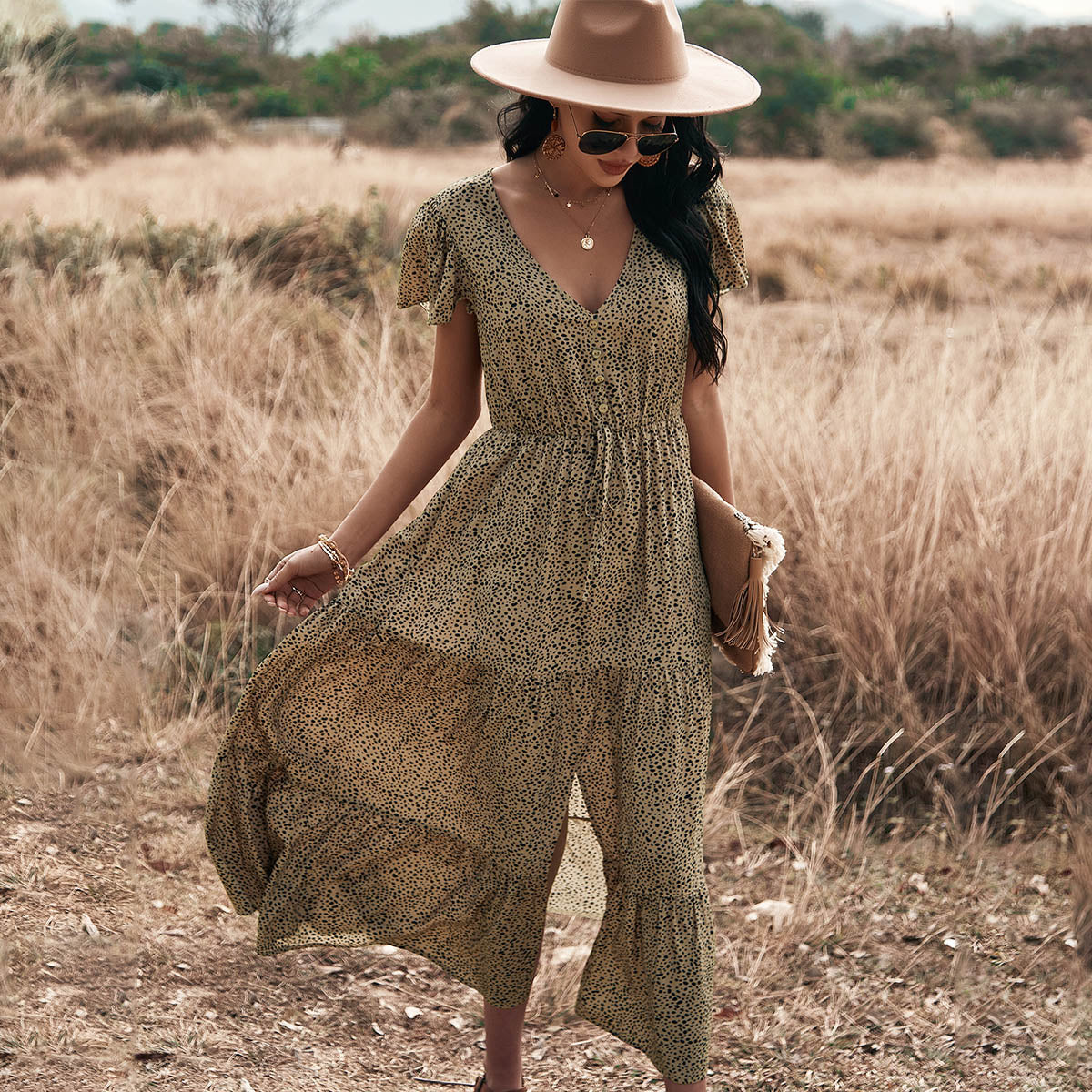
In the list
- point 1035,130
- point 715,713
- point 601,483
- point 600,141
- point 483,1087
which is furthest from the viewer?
point 1035,130

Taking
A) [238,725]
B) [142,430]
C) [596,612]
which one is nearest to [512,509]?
[596,612]

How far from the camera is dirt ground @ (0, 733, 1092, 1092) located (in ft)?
7.47

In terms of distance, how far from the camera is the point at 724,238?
1.85 m

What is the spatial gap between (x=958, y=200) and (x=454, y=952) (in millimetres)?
11112

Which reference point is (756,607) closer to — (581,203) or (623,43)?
(581,203)

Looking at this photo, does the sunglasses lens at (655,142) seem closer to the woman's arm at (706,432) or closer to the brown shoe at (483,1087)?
the woman's arm at (706,432)

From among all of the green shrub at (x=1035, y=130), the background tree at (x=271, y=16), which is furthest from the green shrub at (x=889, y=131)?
the background tree at (x=271, y=16)

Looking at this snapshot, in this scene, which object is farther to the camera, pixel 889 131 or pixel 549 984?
pixel 889 131

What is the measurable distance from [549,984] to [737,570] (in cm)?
115

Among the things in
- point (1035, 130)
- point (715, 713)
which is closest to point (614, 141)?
point (715, 713)

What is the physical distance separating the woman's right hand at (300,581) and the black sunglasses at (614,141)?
2.33 feet

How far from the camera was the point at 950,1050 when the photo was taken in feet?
7.73

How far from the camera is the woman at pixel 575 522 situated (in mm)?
1723

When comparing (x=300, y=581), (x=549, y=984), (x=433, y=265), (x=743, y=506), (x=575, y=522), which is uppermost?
(x=433, y=265)
